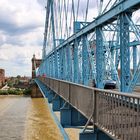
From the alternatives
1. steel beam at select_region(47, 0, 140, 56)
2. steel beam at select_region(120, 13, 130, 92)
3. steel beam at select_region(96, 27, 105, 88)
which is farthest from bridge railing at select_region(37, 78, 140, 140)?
steel beam at select_region(96, 27, 105, 88)

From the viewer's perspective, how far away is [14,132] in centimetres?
3609

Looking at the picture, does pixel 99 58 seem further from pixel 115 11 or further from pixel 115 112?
pixel 115 112

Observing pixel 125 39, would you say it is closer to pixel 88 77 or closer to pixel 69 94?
pixel 69 94

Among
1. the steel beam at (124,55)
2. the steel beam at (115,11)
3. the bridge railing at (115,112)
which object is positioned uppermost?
the steel beam at (115,11)

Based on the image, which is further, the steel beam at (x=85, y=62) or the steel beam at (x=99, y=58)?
the steel beam at (x=85, y=62)

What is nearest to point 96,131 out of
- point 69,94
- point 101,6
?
point 69,94

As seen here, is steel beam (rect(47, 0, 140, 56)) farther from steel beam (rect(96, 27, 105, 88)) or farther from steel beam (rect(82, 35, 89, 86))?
steel beam (rect(82, 35, 89, 86))

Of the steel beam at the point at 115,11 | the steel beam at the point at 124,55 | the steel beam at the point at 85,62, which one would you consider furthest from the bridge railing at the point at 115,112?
the steel beam at the point at 85,62

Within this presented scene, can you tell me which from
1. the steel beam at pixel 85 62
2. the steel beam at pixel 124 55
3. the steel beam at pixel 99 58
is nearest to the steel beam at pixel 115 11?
the steel beam at pixel 124 55

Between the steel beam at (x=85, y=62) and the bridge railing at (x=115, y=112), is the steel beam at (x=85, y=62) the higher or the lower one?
the higher one

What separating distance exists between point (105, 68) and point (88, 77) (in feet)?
17.6

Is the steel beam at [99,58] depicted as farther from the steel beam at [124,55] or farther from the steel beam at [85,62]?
the steel beam at [85,62]

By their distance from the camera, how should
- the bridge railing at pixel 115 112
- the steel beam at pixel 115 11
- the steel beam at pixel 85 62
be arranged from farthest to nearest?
the steel beam at pixel 85 62 → the steel beam at pixel 115 11 → the bridge railing at pixel 115 112

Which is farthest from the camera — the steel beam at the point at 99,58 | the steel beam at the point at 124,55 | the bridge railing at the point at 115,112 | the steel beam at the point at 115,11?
the steel beam at the point at 99,58
